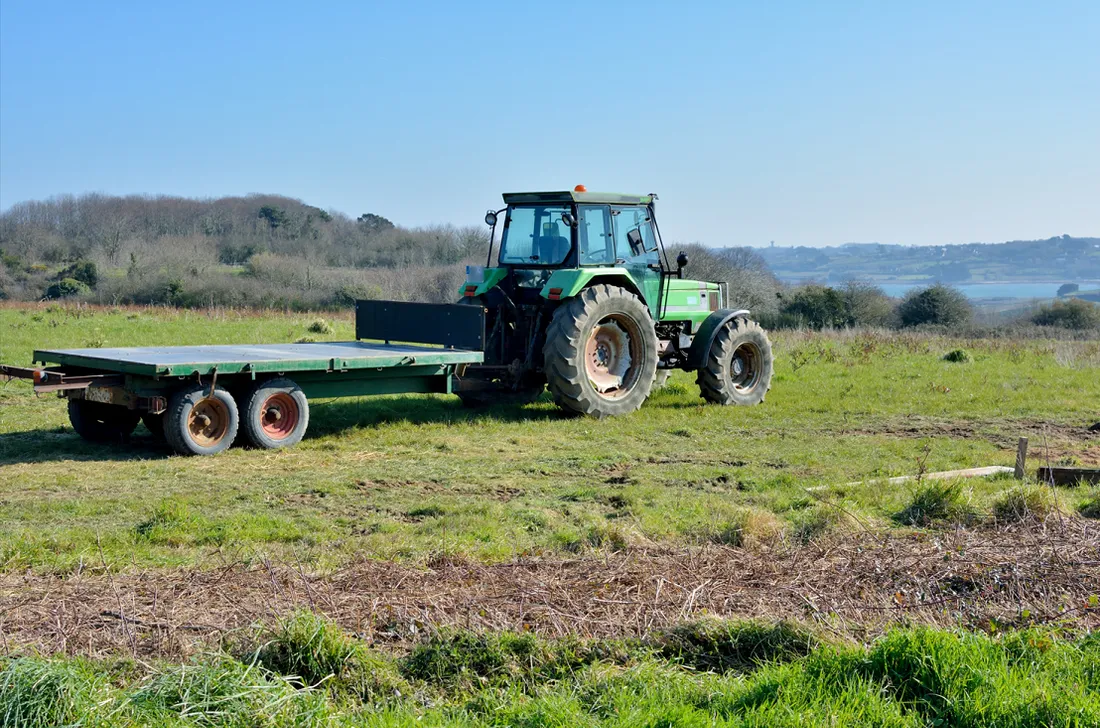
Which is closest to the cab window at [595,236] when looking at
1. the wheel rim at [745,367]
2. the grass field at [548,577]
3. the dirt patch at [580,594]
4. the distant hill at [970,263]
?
the grass field at [548,577]

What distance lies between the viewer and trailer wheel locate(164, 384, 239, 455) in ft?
31.3

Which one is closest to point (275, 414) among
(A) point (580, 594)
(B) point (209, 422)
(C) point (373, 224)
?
(B) point (209, 422)

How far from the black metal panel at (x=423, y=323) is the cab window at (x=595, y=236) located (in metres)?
1.56

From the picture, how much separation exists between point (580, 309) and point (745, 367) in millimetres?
3328

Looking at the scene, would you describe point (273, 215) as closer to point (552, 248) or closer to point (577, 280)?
point (552, 248)

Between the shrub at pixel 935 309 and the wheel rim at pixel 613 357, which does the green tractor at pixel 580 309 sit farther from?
the shrub at pixel 935 309

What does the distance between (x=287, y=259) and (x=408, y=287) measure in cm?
1051

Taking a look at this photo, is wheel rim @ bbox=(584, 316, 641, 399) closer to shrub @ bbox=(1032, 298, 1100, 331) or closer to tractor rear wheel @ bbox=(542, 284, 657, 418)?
tractor rear wheel @ bbox=(542, 284, 657, 418)

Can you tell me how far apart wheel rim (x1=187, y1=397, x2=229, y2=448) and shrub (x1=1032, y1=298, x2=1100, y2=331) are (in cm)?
3089

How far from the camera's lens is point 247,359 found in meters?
10.1

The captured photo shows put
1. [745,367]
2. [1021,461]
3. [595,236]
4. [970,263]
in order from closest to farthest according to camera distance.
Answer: [1021,461]
[595,236]
[745,367]
[970,263]

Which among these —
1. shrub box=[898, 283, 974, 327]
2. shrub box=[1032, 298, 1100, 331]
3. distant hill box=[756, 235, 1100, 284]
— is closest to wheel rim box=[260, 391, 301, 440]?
shrub box=[898, 283, 974, 327]

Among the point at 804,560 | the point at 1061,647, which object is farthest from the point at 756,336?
the point at 1061,647

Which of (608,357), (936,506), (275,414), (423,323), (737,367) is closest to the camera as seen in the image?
(936,506)
